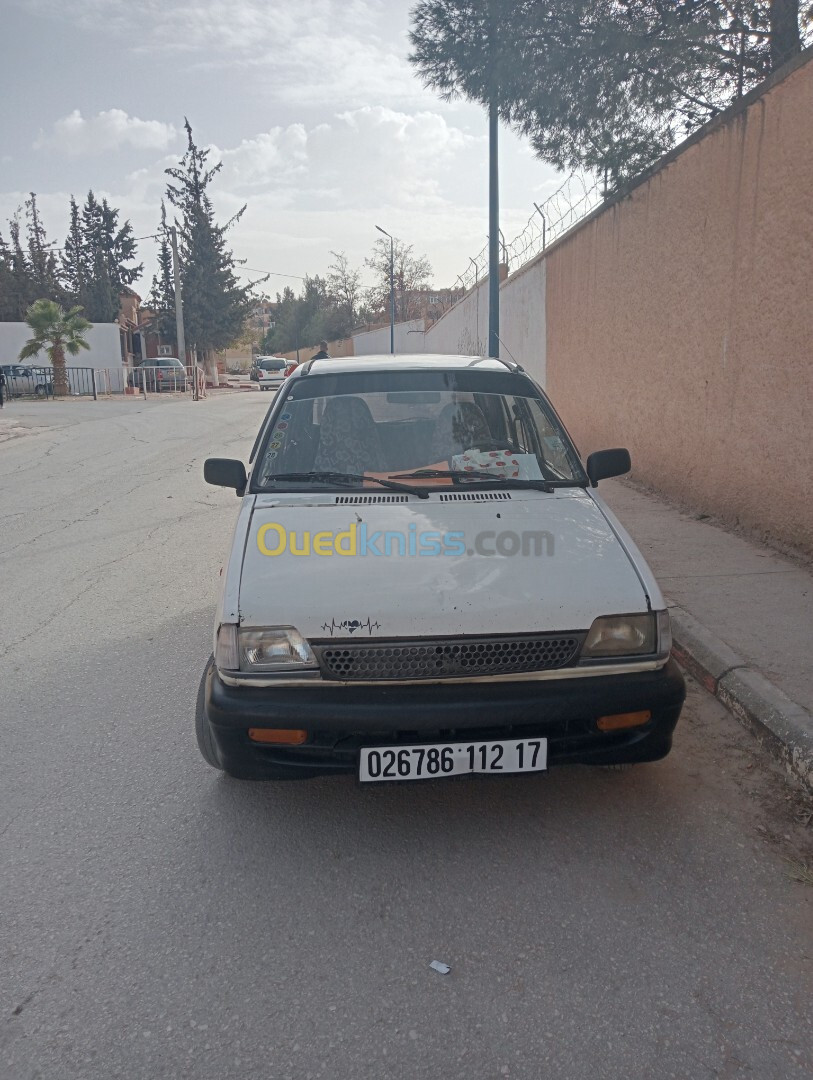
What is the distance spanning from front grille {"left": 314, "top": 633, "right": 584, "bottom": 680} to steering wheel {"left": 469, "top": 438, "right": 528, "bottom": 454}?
1.45 meters

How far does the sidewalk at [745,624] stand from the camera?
3.90 m

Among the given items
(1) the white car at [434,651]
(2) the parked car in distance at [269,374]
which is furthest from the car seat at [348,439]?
(2) the parked car in distance at [269,374]

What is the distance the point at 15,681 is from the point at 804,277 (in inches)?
234

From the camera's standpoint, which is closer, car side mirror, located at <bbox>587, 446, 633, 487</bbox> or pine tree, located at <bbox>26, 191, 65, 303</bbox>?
car side mirror, located at <bbox>587, 446, 633, 487</bbox>

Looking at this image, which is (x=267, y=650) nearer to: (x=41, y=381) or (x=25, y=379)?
(x=41, y=381)

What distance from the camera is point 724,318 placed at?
7711 millimetres

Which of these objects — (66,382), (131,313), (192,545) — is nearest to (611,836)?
(192,545)

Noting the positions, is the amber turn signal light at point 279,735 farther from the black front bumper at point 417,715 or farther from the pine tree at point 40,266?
the pine tree at point 40,266

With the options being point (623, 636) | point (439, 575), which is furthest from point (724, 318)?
point (439, 575)

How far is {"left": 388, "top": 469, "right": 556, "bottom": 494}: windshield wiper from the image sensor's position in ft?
13.0

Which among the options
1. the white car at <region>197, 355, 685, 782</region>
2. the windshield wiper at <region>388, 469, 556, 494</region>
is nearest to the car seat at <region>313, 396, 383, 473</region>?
the windshield wiper at <region>388, 469, 556, 494</region>

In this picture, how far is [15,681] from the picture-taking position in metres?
4.66

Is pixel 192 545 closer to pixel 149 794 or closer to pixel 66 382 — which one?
pixel 149 794

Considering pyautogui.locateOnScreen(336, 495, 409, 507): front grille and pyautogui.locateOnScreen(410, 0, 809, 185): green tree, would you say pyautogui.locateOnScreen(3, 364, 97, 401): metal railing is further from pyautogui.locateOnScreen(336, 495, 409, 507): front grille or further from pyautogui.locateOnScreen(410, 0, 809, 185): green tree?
pyautogui.locateOnScreen(336, 495, 409, 507): front grille
